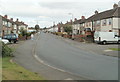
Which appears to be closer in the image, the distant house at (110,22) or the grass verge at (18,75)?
the grass verge at (18,75)

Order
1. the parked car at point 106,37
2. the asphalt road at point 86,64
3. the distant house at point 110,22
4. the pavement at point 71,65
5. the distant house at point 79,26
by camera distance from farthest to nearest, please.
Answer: the distant house at point 79,26 < the distant house at point 110,22 < the parked car at point 106,37 < the asphalt road at point 86,64 < the pavement at point 71,65

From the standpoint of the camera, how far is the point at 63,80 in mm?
9016

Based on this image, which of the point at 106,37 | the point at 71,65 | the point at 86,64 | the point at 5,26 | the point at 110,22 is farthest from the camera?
the point at 5,26

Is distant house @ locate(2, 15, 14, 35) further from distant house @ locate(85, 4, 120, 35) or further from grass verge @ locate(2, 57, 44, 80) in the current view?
grass verge @ locate(2, 57, 44, 80)

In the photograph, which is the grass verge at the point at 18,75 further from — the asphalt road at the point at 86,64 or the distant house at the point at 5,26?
the distant house at the point at 5,26

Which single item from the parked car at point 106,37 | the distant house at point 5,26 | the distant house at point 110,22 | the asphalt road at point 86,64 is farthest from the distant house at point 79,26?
the asphalt road at point 86,64

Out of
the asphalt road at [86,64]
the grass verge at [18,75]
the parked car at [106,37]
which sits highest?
→ the parked car at [106,37]

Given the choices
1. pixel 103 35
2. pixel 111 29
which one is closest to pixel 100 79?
pixel 103 35

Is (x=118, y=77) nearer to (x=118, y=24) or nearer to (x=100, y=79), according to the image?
(x=100, y=79)

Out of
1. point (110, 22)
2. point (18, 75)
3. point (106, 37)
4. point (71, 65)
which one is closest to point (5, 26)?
point (110, 22)

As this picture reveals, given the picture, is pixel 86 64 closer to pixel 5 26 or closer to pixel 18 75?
pixel 18 75

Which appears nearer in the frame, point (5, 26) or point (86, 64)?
point (86, 64)

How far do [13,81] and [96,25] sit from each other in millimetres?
49106

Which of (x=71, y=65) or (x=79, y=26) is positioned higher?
(x=79, y=26)
